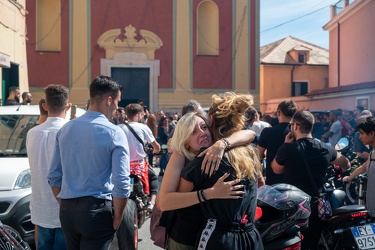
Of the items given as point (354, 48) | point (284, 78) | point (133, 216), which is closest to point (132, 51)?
point (354, 48)

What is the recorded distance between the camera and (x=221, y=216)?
10.5 feet

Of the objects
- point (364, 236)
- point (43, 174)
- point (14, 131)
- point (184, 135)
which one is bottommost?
point (364, 236)

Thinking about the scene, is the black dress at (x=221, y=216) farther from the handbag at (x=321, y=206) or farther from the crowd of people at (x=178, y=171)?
the handbag at (x=321, y=206)

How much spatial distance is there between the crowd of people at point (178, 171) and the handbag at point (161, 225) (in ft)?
0.21

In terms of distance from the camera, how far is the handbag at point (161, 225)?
136 inches

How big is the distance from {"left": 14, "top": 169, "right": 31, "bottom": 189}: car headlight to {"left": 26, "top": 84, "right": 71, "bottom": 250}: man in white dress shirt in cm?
170

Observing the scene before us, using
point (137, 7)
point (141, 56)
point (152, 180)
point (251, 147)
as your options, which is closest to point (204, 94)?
point (141, 56)

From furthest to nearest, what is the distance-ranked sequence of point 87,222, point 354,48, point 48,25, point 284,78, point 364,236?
point 284,78
point 354,48
point 48,25
point 364,236
point 87,222

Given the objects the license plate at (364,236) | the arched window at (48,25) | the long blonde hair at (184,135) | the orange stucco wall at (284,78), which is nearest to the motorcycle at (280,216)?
the license plate at (364,236)

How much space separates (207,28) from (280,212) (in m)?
24.3

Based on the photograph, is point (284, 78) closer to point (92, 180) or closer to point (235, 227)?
point (92, 180)

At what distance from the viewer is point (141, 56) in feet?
87.7

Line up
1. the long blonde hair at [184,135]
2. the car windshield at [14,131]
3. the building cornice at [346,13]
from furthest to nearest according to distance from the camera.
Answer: the building cornice at [346,13], the car windshield at [14,131], the long blonde hair at [184,135]

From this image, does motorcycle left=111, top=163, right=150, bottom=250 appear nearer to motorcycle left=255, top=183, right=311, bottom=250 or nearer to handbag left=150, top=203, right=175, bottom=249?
motorcycle left=255, top=183, right=311, bottom=250
